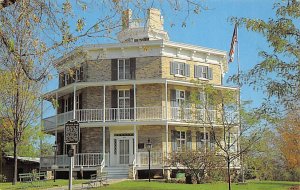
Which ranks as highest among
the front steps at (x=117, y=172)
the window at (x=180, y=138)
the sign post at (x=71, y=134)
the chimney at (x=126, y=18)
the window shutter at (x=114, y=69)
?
the window shutter at (x=114, y=69)

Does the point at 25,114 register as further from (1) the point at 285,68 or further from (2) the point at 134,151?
(1) the point at 285,68

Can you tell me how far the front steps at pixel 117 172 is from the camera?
33906mm

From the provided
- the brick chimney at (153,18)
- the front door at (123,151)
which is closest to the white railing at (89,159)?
the front door at (123,151)

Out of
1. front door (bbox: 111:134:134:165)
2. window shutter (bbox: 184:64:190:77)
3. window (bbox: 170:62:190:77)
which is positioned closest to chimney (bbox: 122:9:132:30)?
front door (bbox: 111:134:134:165)

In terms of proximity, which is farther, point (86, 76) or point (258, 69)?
point (86, 76)

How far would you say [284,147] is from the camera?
37.1m

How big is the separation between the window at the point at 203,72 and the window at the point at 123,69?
562 cm

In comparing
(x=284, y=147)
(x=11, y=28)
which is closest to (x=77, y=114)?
(x=284, y=147)

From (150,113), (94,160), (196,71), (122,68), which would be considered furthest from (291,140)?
(94,160)

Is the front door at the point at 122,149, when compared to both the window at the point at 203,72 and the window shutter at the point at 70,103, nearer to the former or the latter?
the window shutter at the point at 70,103

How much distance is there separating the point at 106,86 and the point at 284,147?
47.4 ft

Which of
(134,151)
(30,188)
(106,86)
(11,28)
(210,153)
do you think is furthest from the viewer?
(106,86)

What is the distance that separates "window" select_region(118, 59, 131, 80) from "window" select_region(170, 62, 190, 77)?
3.37m

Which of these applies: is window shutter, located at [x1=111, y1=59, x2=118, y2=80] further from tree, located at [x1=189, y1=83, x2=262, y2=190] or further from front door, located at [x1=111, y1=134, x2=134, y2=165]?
tree, located at [x1=189, y1=83, x2=262, y2=190]
